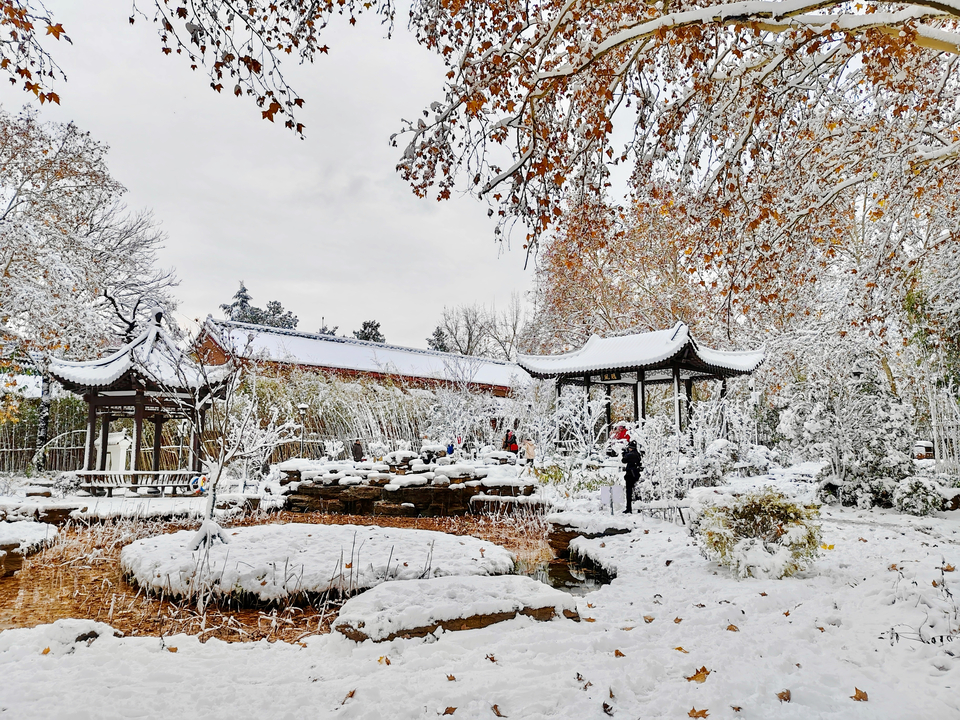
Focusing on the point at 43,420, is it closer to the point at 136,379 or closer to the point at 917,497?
the point at 136,379

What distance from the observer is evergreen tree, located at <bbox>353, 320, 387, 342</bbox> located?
112 ft

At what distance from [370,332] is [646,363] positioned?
78.4ft

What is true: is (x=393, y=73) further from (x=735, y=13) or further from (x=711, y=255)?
(x=711, y=255)

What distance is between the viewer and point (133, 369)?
1002 centimetres

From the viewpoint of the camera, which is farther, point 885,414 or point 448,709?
point 885,414

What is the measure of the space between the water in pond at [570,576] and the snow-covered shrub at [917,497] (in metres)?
4.71

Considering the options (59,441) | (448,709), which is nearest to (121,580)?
(448,709)

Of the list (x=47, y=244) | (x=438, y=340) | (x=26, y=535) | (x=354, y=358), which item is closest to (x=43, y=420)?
(x=47, y=244)

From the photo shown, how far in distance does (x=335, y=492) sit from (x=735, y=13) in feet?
29.3

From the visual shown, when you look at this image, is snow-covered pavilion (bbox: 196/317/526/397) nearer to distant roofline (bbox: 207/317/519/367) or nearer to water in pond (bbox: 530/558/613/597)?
distant roofline (bbox: 207/317/519/367)

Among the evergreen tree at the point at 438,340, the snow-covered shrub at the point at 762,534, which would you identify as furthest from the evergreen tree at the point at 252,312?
the snow-covered shrub at the point at 762,534

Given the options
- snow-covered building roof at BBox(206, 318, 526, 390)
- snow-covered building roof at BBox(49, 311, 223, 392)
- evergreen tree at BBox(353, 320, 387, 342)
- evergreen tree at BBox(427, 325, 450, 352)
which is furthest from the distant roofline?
evergreen tree at BBox(353, 320, 387, 342)

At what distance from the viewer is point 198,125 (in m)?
5.97

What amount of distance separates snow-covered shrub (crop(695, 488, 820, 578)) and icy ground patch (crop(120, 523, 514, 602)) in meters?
1.90
